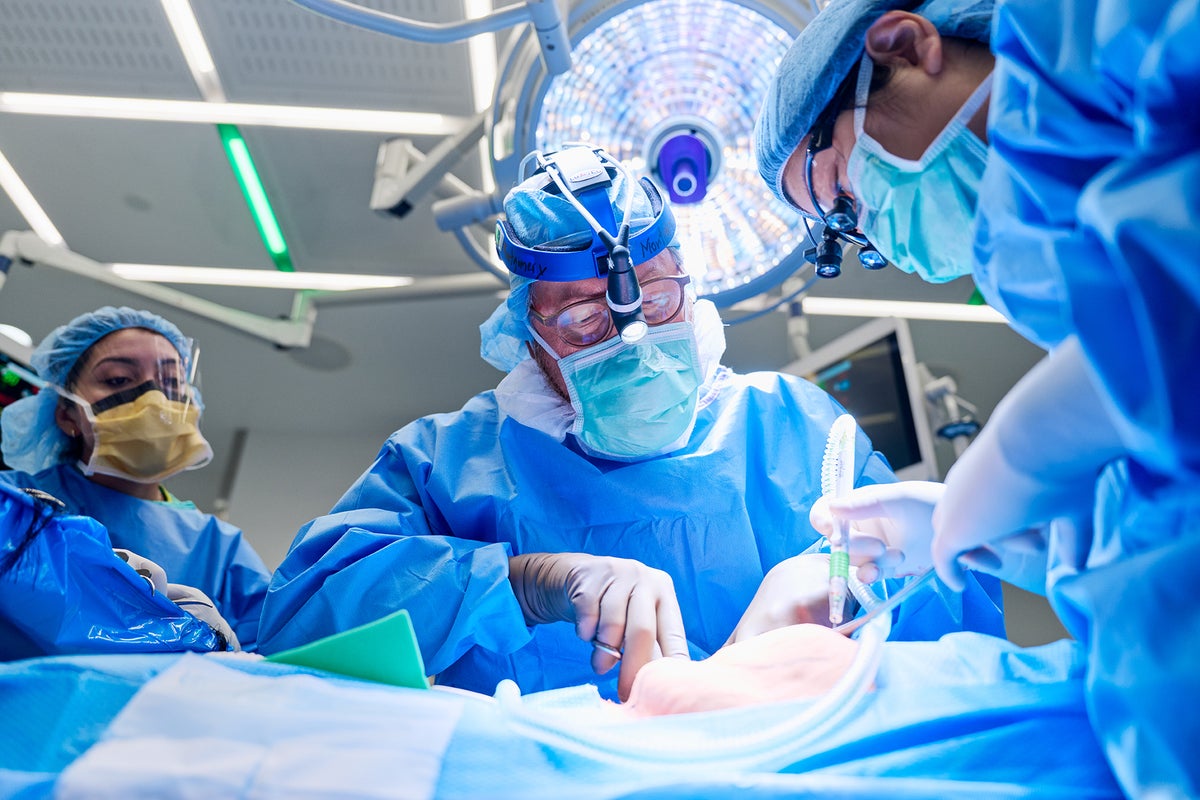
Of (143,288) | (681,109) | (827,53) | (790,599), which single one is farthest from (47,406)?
(827,53)

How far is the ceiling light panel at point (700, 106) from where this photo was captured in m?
1.68

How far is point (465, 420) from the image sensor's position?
167 cm

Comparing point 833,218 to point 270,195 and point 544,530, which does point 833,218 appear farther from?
→ point 270,195

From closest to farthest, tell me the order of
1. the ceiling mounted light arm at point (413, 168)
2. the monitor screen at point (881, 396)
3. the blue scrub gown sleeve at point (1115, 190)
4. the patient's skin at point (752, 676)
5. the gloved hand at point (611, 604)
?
the blue scrub gown sleeve at point (1115, 190) → the patient's skin at point (752, 676) → the gloved hand at point (611, 604) → the ceiling mounted light arm at point (413, 168) → the monitor screen at point (881, 396)

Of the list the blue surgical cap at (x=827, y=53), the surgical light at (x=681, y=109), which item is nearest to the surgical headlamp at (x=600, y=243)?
the surgical light at (x=681, y=109)

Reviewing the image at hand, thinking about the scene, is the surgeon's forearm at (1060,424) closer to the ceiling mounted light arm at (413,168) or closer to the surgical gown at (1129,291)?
the surgical gown at (1129,291)

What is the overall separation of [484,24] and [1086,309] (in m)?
1.31

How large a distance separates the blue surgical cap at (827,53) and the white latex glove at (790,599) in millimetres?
584

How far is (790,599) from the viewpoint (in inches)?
50.8

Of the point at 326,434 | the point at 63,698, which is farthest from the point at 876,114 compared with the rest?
the point at 326,434

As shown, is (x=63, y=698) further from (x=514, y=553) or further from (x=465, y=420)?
(x=465, y=420)

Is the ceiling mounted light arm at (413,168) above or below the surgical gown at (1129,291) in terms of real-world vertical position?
above

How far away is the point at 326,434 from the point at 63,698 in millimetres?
3617

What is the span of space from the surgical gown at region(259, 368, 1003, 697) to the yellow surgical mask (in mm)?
1046
